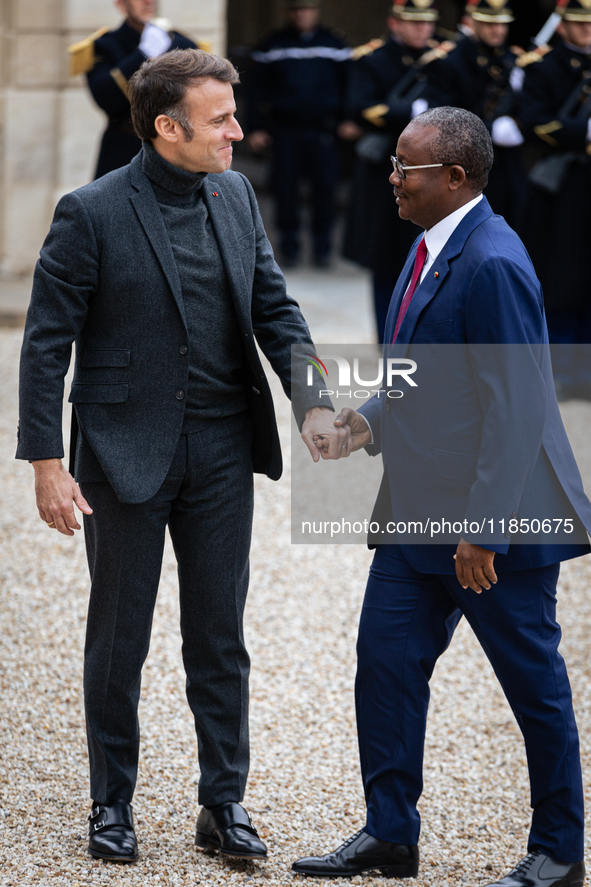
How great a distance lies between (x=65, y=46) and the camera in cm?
923

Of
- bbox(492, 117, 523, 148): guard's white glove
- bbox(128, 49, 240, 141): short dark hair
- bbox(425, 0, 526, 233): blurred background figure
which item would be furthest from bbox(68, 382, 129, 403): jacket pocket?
bbox(492, 117, 523, 148): guard's white glove

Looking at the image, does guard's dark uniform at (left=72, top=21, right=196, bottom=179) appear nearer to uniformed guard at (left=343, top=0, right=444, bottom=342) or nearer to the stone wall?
uniformed guard at (left=343, top=0, right=444, bottom=342)

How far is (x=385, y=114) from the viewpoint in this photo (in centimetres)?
646

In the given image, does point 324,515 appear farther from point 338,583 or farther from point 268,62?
point 268,62

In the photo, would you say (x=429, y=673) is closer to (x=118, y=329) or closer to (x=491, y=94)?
(x=118, y=329)

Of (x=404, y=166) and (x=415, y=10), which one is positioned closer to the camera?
(x=404, y=166)

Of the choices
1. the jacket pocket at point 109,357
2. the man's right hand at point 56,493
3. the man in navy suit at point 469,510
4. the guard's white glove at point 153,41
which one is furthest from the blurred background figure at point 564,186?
the man's right hand at point 56,493

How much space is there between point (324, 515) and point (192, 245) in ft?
8.62

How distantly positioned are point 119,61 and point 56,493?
4.34 metres

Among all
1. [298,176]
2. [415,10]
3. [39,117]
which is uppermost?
[415,10]

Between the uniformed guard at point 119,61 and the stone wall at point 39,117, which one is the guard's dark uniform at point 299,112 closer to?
the stone wall at point 39,117

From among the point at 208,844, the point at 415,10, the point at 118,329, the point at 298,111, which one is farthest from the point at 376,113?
the point at 208,844

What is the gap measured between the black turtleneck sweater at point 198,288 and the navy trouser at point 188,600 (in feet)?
0.22

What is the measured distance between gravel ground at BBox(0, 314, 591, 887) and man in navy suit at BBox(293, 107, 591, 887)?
0.28m
